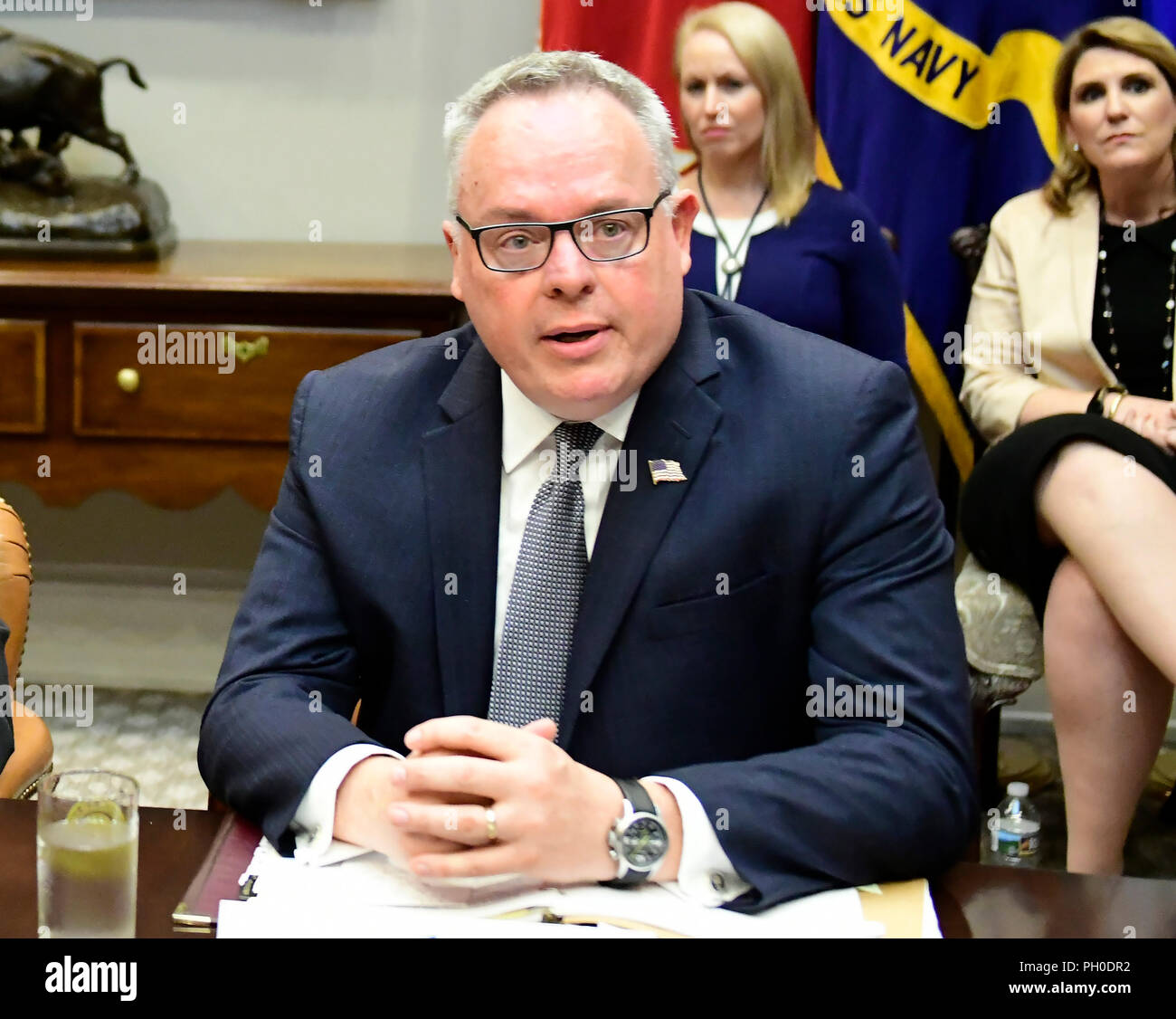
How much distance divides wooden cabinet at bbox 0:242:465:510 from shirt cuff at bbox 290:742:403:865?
193 centimetres

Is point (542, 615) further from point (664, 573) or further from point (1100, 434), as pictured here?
point (1100, 434)

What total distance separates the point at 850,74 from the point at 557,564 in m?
2.27

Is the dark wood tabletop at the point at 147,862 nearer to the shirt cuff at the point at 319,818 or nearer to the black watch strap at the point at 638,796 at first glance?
the shirt cuff at the point at 319,818

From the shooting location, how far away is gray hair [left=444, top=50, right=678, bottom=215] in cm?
150

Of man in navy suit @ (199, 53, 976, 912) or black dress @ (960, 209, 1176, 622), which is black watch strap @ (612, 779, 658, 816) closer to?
man in navy suit @ (199, 53, 976, 912)

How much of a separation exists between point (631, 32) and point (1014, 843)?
2014mm

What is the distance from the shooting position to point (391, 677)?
5.16 ft

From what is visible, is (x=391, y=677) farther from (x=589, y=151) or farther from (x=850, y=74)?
(x=850, y=74)

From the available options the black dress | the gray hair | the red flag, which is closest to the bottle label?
the black dress

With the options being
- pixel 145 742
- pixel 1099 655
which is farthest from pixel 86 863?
pixel 145 742

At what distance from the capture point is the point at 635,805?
118 cm

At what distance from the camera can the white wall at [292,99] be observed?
3.60 meters

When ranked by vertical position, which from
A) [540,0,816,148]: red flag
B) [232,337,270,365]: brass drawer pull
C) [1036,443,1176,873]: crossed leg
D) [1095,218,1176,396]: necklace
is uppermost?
[540,0,816,148]: red flag
